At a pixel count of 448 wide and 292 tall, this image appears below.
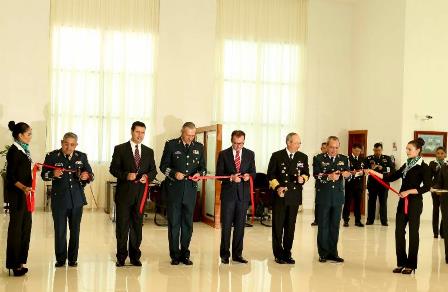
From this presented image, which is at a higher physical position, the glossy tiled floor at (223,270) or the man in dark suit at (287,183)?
the man in dark suit at (287,183)

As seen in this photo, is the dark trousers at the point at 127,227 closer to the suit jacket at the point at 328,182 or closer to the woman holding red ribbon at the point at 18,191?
the woman holding red ribbon at the point at 18,191

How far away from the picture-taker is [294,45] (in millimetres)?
13688

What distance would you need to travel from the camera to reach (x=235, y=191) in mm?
6473

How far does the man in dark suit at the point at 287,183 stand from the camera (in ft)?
21.5

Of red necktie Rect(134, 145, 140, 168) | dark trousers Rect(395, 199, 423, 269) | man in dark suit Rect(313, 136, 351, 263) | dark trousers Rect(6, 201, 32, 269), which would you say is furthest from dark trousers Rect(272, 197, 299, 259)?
dark trousers Rect(6, 201, 32, 269)

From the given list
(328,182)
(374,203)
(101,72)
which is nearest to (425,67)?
(374,203)

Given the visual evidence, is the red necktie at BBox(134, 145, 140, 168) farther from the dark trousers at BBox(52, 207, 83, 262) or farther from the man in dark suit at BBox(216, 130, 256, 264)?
the man in dark suit at BBox(216, 130, 256, 264)

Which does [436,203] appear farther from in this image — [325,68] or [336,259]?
[325,68]

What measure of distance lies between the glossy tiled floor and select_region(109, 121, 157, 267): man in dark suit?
1.07 feet

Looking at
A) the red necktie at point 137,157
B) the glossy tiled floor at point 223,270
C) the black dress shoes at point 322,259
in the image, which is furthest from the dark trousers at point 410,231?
the red necktie at point 137,157

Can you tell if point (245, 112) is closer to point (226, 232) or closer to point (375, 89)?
point (375, 89)

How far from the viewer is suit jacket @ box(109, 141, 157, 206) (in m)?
6.06

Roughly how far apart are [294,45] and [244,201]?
796 cm

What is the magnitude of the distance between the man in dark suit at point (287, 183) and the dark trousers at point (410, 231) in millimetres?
1157
